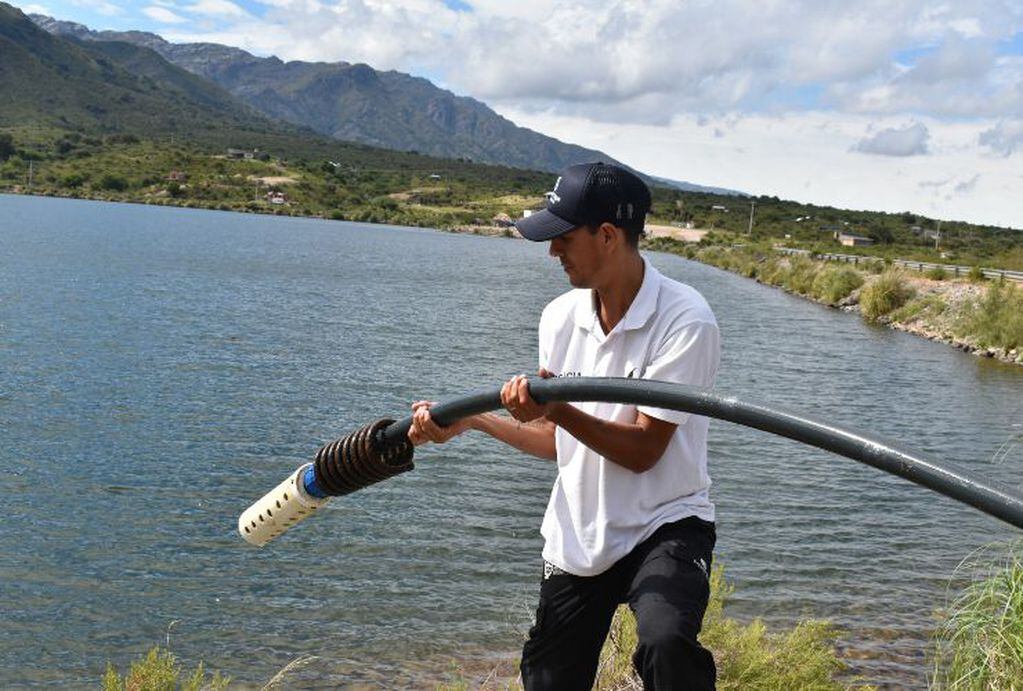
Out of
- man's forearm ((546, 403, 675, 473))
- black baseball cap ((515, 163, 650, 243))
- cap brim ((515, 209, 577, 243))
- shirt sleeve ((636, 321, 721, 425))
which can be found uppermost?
black baseball cap ((515, 163, 650, 243))

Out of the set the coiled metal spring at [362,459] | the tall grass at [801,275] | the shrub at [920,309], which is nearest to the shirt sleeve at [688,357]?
the coiled metal spring at [362,459]

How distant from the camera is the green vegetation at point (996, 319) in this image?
35906 mm

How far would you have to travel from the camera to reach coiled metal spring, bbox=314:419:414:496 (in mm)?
4195

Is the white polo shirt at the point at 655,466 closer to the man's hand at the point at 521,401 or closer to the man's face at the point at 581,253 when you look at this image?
the man's face at the point at 581,253

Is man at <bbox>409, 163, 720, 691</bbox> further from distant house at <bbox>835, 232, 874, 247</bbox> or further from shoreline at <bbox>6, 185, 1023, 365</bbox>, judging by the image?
distant house at <bbox>835, 232, 874, 247</bbox>

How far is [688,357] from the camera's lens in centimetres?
368

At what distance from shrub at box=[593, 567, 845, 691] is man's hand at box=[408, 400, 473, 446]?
107 inches

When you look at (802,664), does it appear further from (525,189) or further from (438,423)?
(525,189)

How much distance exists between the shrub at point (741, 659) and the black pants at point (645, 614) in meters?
2.24

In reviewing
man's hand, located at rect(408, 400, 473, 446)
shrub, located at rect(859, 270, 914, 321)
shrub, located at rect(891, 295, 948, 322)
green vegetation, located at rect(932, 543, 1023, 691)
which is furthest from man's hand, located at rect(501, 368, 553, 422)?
shrub, located at rect(859, 270, 914, 321)

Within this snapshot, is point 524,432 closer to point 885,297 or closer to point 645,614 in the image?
point 645,614

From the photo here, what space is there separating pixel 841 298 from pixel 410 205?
4867 inches

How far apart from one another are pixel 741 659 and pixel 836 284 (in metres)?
51.9

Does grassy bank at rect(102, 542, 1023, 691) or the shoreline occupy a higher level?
the shoreline
